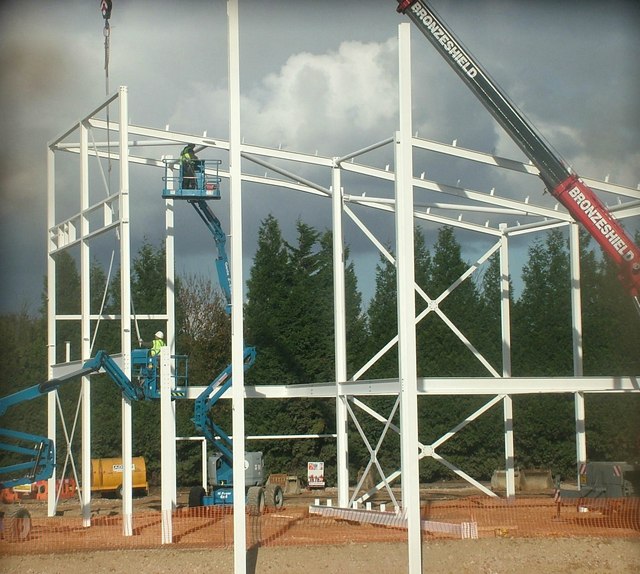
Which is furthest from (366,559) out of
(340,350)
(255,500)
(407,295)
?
(255,500)

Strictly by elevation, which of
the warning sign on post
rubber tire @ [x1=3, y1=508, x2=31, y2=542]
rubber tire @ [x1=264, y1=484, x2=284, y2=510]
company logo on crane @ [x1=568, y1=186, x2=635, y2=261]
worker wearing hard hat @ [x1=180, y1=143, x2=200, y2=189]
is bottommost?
the warning sign on post

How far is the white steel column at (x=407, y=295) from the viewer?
14891 mm

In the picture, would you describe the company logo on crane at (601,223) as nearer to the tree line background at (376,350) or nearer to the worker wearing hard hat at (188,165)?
the worker wearing hard hat at (188,165)

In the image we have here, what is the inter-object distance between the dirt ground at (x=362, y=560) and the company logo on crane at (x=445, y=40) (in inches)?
366

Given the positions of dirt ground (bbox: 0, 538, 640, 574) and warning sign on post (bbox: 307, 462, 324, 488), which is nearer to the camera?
dirt ground (bbox: 0, 538, 640, 574)

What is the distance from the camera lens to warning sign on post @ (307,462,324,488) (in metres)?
33.0

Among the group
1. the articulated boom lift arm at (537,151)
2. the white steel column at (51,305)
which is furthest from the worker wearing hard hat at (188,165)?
the articulated boom lift arm at (537,151)

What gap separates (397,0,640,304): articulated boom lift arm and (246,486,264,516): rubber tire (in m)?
9.55

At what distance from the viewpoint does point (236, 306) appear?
13383 millimetres

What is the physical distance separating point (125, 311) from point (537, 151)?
878 centimetres

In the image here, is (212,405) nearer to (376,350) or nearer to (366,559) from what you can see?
(366,559)

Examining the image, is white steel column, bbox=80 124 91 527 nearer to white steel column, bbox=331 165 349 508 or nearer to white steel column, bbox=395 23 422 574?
white steel column, bbox=331 165 349 508

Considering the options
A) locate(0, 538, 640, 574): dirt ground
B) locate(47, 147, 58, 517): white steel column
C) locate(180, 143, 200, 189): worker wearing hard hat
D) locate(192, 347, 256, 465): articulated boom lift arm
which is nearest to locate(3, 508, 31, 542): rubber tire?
locate(0, 538, 640, 574): dirt ground

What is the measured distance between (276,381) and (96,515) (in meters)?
11.9
